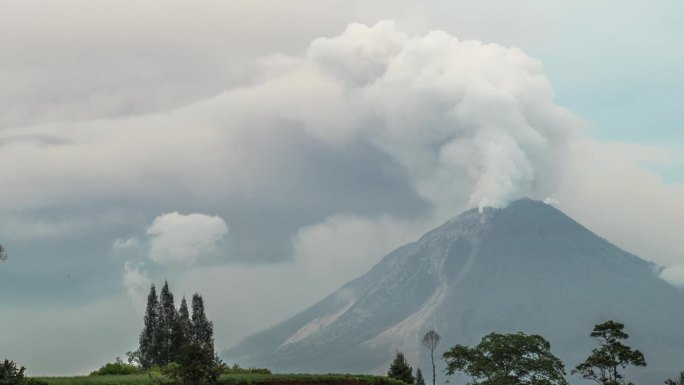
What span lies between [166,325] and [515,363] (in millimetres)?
49858

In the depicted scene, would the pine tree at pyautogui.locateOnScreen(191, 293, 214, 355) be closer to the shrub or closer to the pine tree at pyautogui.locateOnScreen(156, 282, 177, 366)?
the pine tree at pyautogui.locateOnScreen(156, 282, 177, 366)

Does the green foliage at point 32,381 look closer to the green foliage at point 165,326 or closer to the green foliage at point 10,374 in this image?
the green foliage at point 10,374

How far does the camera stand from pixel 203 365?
42812 millimetres

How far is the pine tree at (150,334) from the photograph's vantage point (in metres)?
106

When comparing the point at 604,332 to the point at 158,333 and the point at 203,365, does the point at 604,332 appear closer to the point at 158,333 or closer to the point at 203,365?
the point at 203,365

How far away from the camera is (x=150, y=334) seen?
10819 cm

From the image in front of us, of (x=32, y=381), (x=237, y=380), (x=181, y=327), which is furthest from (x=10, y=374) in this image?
(x=181, y=327)

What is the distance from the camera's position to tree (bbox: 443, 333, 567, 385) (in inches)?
2896

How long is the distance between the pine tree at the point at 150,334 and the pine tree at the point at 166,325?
51 centimetres

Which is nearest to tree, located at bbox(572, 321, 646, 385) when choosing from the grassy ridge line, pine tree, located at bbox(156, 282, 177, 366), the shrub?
the grassy ridge line

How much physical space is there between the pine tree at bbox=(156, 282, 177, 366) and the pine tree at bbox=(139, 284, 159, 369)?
0.51 meters

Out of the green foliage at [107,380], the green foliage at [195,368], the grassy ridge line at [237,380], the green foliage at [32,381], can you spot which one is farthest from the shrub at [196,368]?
the green foliage at [32,381]

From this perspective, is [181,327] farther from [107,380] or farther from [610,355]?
[107,380]

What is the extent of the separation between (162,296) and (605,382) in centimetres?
5598
